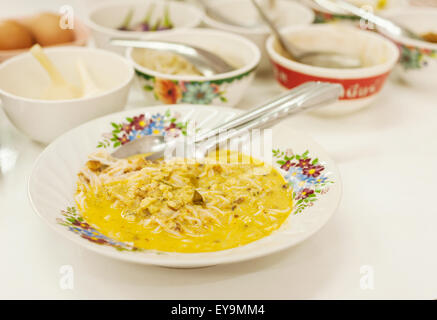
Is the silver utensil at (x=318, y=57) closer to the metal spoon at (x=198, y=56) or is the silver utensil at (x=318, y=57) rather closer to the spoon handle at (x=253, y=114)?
the metal spoon at (x=198, y=56)

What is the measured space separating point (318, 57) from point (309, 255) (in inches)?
30.0

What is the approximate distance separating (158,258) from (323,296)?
29cm

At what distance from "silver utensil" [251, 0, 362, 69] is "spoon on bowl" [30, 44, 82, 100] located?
610 mm

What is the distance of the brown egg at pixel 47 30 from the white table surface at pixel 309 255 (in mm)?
373

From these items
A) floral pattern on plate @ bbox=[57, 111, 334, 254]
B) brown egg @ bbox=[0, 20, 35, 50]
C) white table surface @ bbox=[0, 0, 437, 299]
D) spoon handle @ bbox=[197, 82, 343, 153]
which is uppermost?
brown egg @ bbox=[0, 20, 35, 50]

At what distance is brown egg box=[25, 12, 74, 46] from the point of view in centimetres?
144

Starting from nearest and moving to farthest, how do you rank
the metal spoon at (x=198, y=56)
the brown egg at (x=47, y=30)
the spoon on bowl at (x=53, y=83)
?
the spoon on bowl at (x=53, y=83) < the metal spoon at (x=198, y=56) < the brown egg at (x=47, y=30)

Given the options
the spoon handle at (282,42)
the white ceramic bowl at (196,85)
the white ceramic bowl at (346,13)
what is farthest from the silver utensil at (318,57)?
the white ceramic bowl at (346,13)

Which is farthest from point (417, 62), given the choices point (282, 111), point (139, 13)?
point (139, 13)

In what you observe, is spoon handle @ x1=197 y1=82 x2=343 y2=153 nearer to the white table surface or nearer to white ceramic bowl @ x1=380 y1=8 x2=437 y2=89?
the white table surface

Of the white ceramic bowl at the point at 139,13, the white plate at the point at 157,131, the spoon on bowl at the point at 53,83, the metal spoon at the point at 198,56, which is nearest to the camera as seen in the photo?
the white plate at the point at 157,131

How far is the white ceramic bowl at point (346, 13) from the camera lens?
1597 mm

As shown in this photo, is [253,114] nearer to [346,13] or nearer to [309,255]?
[309,255]

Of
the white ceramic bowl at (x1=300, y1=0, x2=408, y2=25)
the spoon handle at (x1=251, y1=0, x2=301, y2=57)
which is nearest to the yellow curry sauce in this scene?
the spoon handle at (x1=251, y1=0, x2=301, y2=57)
